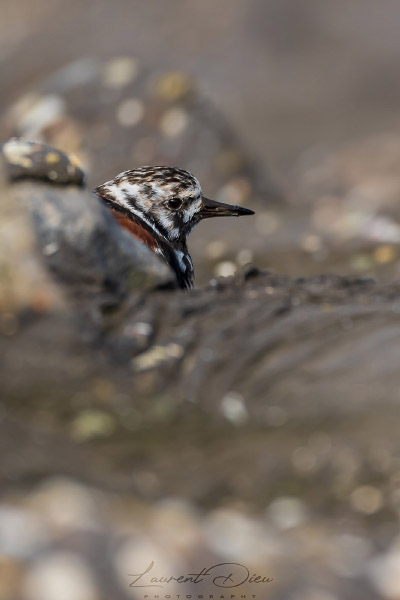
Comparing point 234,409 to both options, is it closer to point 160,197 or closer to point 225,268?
point 160,197

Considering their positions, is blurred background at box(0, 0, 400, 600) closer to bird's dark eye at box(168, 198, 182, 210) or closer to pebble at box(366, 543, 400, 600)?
pebble at box(366, 543, 400, 600)

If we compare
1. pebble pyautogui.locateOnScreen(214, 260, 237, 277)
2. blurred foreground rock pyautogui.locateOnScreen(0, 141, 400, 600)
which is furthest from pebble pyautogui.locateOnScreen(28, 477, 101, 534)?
pebble pyautogui.locateOnScreen(214, 260, 237, 277)

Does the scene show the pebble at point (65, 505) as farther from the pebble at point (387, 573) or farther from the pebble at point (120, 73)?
the pebble at point (120, 73)

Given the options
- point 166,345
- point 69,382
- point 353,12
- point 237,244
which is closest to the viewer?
point 69,382

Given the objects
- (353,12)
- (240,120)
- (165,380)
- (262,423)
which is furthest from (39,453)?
(353,12)

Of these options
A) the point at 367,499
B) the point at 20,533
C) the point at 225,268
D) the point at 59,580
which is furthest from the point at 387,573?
the point at 225,268

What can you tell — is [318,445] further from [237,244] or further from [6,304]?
[237,244]
